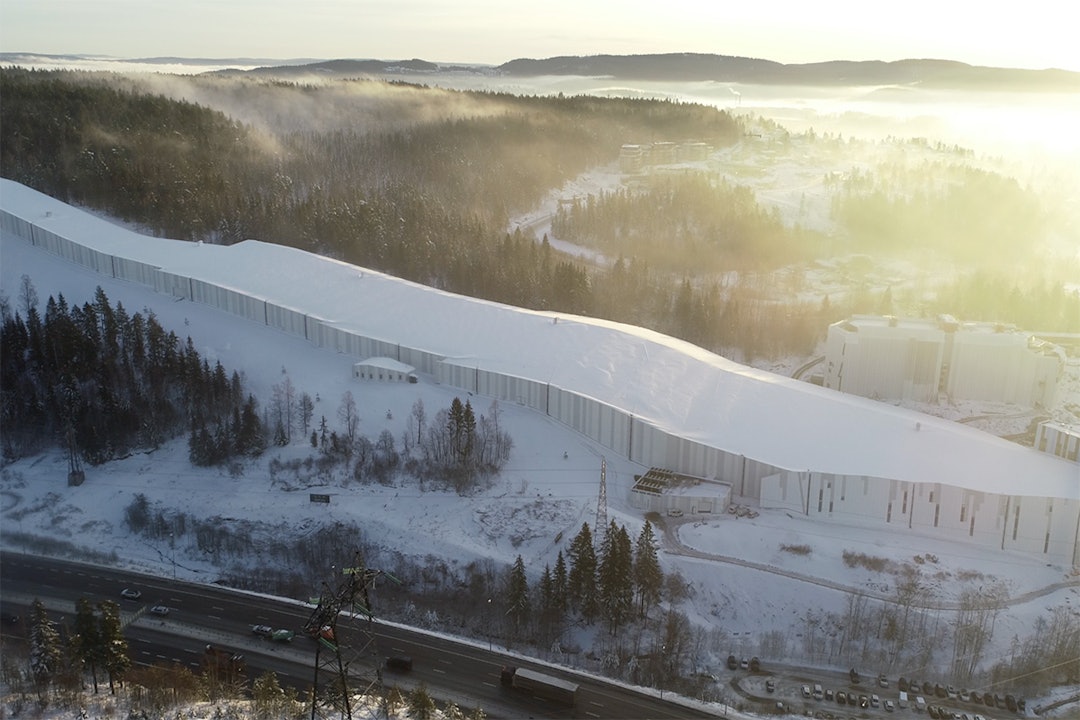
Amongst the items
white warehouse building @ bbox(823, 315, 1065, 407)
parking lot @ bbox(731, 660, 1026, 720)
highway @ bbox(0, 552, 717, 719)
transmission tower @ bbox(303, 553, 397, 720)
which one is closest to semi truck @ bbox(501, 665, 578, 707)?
highway @ bbox(0, 552, 717, 719)

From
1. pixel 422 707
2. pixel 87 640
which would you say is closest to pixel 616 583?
pixel 422 707

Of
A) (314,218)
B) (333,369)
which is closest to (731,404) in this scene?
(333,369)

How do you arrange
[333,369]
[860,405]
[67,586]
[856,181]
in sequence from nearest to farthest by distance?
1. [67,586]
2. [860,405]
3. [333,369]
4. [856,181]

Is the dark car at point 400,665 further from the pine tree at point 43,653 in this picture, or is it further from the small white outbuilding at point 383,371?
the small white outbuilding at point 383,371

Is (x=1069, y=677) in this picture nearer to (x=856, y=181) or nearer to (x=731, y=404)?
(x=731, y=404)


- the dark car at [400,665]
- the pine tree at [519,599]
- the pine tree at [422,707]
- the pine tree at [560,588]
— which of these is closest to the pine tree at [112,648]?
the dark car at [400,665]

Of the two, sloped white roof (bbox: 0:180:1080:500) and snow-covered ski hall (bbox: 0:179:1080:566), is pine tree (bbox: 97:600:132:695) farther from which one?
sloped white roof (bbox: 0:180:1080:500)
